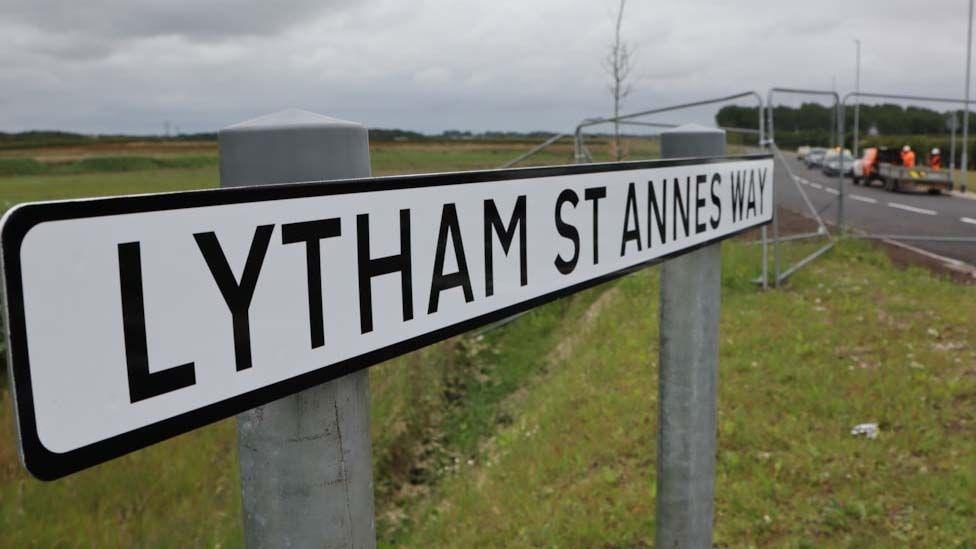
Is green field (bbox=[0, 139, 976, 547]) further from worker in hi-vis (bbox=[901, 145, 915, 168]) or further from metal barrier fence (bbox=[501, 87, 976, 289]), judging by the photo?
worker in hi-vis (bbox=[901, 145, 915, 168])

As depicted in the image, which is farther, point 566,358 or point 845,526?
point 566,358

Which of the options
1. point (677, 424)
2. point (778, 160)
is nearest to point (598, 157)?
point (778, 160)

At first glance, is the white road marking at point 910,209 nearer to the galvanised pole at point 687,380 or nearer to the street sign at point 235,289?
the galvanised pole at point 687,380

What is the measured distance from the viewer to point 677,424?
195 centimetres

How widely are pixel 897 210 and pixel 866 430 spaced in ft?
38.9

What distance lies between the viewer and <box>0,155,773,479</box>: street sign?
64 cm

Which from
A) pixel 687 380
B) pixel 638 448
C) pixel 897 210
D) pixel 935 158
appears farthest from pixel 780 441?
pixel 935 158

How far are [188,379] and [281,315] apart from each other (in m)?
0.12

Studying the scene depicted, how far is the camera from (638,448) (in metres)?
4.29

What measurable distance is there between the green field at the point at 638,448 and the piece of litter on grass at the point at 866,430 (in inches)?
2.9

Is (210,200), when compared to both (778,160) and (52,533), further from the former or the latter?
(778,160)

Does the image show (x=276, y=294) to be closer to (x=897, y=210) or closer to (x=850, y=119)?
(x=850, y=119)

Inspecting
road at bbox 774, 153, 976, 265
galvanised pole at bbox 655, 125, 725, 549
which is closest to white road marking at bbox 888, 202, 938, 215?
road at bbox 774, 153, 976, 265

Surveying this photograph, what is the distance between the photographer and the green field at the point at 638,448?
3506 millimetres
